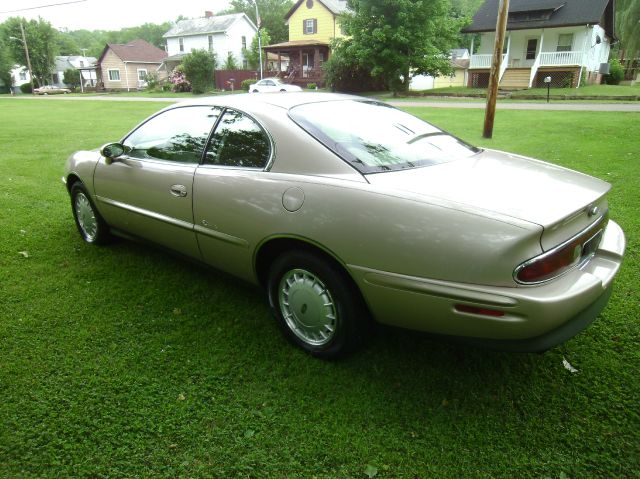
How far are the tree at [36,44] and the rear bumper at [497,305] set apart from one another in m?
68.6

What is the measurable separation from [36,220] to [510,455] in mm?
5293

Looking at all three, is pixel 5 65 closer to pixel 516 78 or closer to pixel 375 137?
pixel 516 78

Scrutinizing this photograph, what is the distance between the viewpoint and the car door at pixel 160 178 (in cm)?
323

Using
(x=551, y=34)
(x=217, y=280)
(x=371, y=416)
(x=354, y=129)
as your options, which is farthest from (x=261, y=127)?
(x=551, y=34)

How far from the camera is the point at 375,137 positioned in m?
2.86

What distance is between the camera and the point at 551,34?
29.6 metres

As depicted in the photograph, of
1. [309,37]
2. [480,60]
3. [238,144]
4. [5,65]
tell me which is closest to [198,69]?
[309,37]

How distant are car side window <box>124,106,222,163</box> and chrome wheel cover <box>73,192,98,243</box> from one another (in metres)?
0.86

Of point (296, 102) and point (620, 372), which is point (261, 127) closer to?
point (296, 102)

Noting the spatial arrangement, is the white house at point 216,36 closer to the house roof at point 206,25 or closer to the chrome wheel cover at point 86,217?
the house roof at point 206,25

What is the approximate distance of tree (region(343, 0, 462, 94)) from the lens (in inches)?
1015

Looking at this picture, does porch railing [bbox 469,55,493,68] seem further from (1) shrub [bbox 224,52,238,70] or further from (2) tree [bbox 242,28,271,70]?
(1) shrub [bbox 224,52,238,70]

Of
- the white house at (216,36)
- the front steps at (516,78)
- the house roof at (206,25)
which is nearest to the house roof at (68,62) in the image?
the house roof at (206,25)

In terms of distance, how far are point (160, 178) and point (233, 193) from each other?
832 millimetres
